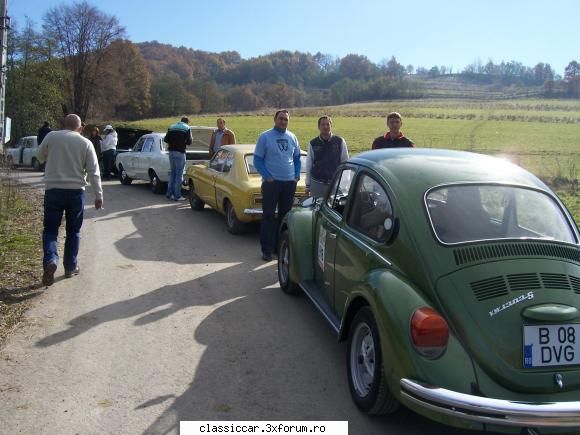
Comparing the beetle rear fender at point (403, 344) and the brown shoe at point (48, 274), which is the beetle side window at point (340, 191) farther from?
the brown shoe at point (48, 274)

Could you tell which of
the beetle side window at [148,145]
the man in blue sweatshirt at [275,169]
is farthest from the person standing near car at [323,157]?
the beetle side window at [148,145]

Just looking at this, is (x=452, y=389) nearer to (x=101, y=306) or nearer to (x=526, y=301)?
(x=526, y=301)

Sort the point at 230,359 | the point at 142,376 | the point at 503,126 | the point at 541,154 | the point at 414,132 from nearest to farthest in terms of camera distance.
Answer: the point at 142,376
the point at 230,359
the point at 541,154
the point at 414,132
the point at 503,126

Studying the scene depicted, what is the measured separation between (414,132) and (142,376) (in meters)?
47.2

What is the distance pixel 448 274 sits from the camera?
3232 millimetres

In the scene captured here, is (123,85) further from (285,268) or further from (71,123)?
(285,268)

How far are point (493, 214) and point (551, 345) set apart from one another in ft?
3.49

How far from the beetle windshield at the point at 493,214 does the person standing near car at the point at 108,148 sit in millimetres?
14707

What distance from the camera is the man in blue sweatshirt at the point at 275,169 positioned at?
7.16 metres

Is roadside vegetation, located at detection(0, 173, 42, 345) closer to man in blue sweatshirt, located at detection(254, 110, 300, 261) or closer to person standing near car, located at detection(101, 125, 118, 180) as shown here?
man in blue sweatshirt, located at detection(254, 110, 300, 261)

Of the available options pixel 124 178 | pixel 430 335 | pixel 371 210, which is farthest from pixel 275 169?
pixel 124 178

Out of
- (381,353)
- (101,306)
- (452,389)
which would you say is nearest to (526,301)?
(452,389)

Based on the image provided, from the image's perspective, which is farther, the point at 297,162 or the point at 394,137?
the point at 297,162

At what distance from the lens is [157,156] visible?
532 inches
